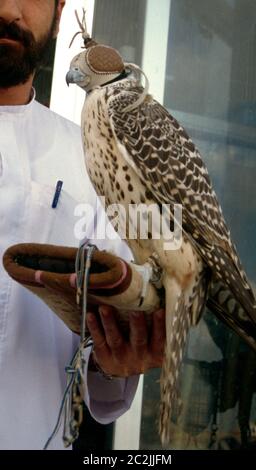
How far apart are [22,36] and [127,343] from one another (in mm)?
785

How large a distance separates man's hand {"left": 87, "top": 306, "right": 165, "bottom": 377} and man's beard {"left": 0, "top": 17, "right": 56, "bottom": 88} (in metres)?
0.69

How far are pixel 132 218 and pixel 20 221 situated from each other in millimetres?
304

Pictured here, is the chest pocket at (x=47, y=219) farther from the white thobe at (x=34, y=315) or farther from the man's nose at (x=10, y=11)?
the man's nose at (x=10, y=11)

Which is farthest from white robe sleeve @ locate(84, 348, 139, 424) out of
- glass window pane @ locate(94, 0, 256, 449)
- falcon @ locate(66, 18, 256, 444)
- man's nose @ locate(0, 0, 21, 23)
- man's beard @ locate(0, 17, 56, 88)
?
man's nose @ locate(0, 0, 21, 23)

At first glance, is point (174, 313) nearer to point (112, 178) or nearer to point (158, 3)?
point (112, 178)

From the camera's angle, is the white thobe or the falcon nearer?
the falcon

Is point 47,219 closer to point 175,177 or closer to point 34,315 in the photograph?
point 34,315

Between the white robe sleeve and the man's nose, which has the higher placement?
the man's nose

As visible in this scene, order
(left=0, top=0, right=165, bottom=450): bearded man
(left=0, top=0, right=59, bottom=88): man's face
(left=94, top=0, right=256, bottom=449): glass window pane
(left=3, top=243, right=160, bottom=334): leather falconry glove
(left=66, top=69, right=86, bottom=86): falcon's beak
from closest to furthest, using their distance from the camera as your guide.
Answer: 1. (left=3, top=243, right=160, bottom=334): leather falconry glove
2. (left=66, top=69, right=86, bottom=86): falcon's beak
3. (left=0, top=0, right=165, bottom=450): bearded man
4. (left=0, top=0, right=59, bottom=88): man's face
5. (left=94, top=0, right=256, bottom=449): glass window pane

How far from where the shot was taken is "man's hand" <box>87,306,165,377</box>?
41.4 inches

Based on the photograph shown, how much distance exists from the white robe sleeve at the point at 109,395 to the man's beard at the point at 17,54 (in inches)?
29.7

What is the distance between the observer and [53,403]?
1296mm

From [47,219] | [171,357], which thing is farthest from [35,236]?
[171,357]

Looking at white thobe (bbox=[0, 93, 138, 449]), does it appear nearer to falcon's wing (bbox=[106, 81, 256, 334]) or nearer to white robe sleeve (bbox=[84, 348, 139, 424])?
white robe sleeve (bbox=[84, 348, 139, 424])
